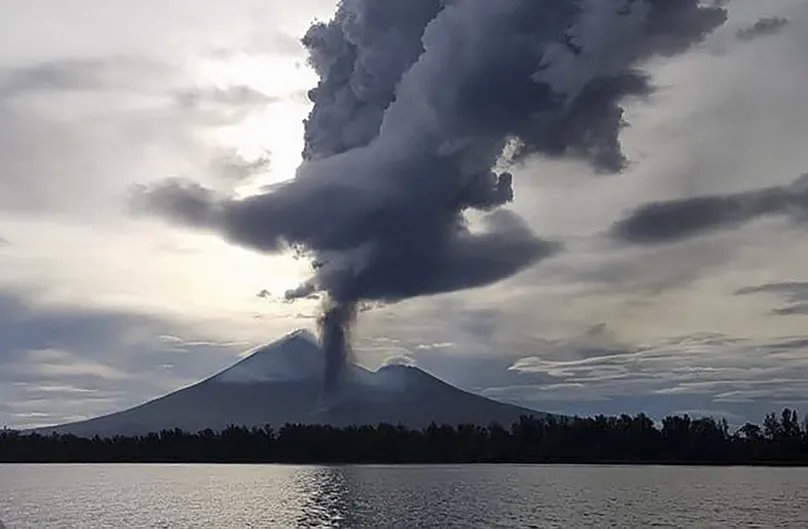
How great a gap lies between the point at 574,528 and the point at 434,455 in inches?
4363

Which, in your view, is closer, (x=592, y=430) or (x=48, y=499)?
(x=48, y=499)

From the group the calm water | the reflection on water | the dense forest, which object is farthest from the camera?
the dense forest

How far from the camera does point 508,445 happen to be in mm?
161750

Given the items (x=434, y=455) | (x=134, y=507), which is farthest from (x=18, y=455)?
(x=134, y=507)

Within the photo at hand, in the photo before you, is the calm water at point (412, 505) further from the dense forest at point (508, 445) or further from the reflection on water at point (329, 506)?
the dense forest at point (508, 445)

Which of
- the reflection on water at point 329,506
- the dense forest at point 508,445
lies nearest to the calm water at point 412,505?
the reflection on water at point 329,506

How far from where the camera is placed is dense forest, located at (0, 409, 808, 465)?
15762cm

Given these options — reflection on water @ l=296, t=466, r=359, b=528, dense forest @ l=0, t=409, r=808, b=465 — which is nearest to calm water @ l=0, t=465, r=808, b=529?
reflection on water @ l=296, t=466, r=359, b=528

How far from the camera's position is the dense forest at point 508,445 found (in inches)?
6206

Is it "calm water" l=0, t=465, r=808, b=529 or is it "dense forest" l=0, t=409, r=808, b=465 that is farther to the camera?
"dense forest" l=0, t=409, r=808, b=465

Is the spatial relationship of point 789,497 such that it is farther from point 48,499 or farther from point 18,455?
point 18,455

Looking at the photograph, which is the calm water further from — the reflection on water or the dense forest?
the dense forest

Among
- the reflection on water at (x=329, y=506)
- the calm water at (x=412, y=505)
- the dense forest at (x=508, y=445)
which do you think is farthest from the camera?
the dense forest at (x=508, y=445)

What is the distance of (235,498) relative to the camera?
84562 millimetres
